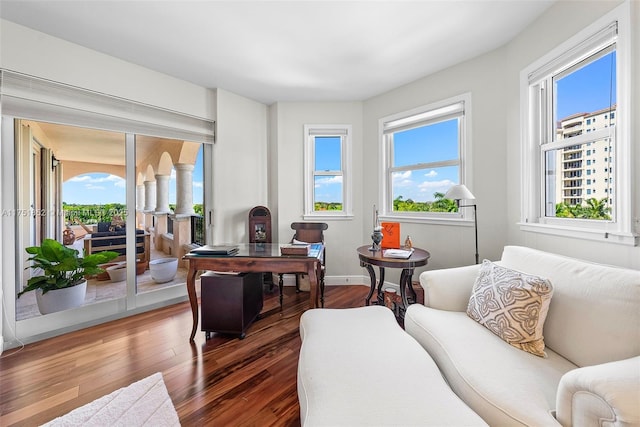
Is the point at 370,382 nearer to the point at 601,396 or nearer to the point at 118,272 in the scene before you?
the point at 601,396

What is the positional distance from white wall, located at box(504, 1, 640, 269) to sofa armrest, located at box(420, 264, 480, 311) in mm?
689

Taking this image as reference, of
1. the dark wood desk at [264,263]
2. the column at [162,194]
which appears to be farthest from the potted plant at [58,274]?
the dark wood desk at [264,263]

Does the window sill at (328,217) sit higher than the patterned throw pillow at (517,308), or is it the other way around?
the window sill at (328,217)

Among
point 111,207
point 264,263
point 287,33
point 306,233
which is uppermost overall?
point 287,33

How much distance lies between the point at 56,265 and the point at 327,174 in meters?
2.96

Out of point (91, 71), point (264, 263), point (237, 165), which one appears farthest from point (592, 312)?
point (91, 71)

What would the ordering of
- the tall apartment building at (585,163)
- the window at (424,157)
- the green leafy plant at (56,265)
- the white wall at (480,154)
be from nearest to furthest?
the tall apartment building at (585,163) → the green leafy plant at (56,265) → the white wall at (480,154) → the window at (424,157)

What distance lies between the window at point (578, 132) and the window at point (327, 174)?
2021mm

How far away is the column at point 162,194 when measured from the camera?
303 centimetres

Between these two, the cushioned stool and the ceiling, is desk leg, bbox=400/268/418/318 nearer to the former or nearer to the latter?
the cushioned stool

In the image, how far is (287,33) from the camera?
2.18 meters

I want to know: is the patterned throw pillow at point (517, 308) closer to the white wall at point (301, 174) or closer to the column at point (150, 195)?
the white wall at point (301, 174)

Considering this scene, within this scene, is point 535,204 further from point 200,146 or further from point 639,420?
point 200,146

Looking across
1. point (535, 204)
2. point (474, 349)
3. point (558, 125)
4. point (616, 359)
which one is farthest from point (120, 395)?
point (558, 125)
